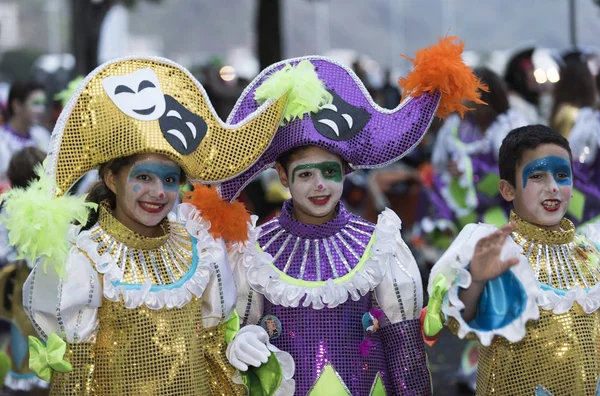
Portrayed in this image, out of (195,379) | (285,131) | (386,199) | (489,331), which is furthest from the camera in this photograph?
(386,199)

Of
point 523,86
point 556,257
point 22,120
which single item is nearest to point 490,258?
point 556,257

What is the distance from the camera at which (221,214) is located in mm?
4340

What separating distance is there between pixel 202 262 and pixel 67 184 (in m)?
0.61

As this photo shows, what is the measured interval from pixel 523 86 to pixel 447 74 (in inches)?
192

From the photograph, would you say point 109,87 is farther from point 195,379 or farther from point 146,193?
point 195,379

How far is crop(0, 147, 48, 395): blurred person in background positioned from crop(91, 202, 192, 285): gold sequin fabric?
2.09 metres

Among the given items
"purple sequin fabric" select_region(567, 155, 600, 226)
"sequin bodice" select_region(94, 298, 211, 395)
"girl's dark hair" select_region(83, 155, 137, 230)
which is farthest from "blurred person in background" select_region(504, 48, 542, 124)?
"sequin bodice" select_region(94, 298, 211, 395)

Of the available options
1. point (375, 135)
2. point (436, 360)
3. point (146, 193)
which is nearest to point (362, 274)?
point (375, 135)

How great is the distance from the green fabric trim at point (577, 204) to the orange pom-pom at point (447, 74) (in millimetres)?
2837

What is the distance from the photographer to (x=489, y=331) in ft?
12.6

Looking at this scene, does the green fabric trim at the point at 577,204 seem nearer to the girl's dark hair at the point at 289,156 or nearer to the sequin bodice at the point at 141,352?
the girl's dark hair at the point at 289,156

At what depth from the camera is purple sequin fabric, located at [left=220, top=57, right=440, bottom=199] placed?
14.5 ft

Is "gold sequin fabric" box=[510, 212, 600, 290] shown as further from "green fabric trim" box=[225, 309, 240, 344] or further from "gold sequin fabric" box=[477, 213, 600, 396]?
"green fabric trim" box=[225, 309, 240, 344]

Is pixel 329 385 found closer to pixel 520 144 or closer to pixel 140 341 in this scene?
pixel 140 341
